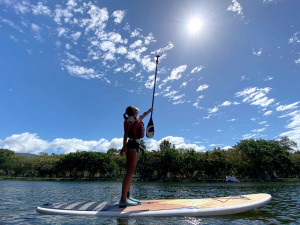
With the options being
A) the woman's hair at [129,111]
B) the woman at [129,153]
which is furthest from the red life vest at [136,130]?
the woman's hair at [129,111]

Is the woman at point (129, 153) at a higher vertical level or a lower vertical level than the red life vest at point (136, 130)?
lower

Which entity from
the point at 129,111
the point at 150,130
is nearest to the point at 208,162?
the point at 150,130

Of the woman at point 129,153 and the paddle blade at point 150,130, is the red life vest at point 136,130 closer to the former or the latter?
the woman at point 129,153

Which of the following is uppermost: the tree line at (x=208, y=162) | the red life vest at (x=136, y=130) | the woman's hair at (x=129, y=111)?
the tree line at (x=208, y=162)

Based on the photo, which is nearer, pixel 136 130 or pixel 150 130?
pixel 136 130

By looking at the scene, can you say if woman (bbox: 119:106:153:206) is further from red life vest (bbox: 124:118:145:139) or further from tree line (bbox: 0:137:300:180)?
tree line (bbox: 0:137:300:180)

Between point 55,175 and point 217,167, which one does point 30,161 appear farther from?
point 217,167

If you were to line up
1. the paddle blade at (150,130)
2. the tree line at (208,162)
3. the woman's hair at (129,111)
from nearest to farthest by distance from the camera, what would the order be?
the woman's hair at (129,111) < the paddle blade at (150,130) < the tree line at (208,162)

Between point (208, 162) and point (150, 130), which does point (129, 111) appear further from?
point (208, 162)

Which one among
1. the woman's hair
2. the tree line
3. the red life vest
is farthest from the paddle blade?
the tree line

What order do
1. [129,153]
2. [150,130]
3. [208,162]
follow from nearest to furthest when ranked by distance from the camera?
[129,153]
[150,130]
[208,162]

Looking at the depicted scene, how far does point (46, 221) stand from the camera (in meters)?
5.53

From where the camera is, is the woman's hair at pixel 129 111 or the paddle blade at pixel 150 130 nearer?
the woman's hair at pixel 129 111

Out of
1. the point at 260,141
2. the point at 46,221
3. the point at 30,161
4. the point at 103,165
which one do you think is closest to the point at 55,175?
the point at 30,161
